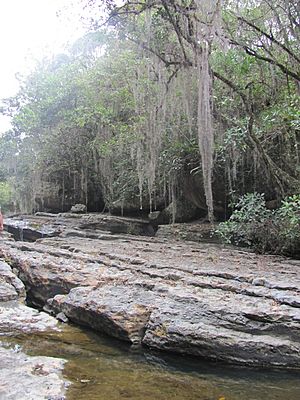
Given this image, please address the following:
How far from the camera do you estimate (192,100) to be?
10.1 meters

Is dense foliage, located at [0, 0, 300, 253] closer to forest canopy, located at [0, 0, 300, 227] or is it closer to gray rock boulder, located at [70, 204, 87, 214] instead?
forest canopy, located at [0, 0, 300, 227]

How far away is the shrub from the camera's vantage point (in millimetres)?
8945

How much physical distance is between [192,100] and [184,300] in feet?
21.4

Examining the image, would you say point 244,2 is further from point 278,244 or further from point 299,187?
point 278,244

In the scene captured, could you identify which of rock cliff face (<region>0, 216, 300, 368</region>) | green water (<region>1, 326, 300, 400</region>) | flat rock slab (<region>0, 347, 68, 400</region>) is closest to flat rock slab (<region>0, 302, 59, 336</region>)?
green water (<region>1, 326, 300, 400</region>)

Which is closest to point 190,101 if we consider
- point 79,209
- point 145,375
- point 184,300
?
point 184,300

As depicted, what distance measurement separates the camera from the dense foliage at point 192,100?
8484 millimetres

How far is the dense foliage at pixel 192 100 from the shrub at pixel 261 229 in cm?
79

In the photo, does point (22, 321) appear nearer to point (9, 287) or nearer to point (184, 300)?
point (9, 287)

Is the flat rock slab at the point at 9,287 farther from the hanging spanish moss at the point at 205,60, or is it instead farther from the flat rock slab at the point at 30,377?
the hanging spanish moss at the point at 205,60

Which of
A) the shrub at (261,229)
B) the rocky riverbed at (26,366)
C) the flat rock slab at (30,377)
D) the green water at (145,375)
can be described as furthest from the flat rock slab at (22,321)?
the shrub at (261,229)

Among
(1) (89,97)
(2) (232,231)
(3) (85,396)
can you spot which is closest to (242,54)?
(2) (232,231)

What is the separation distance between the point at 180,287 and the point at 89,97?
1158 cm

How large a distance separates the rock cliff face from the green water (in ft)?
0.62
